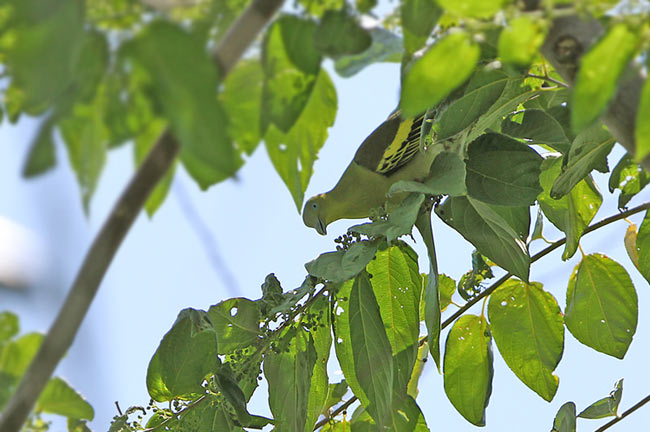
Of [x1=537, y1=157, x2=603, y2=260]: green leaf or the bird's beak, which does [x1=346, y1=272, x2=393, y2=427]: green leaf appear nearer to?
[x1=537, y1=157, x2=603, y2=260]: green leaf

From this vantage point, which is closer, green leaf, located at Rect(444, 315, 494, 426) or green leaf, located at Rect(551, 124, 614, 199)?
green leaf, located at Rect(551, 124, 614, 199)

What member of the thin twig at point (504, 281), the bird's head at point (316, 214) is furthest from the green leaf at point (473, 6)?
the bird's head at point (316, 214)

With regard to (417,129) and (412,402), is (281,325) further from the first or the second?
(417,129)

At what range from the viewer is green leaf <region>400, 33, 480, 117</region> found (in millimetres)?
340

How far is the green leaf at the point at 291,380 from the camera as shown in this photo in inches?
31.9

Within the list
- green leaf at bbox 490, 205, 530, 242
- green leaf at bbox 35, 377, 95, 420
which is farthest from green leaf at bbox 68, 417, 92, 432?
green leaf at bbox 490, 205, 530, 242

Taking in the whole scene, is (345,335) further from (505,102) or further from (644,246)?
(644,246)

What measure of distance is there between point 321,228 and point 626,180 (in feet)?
1.70

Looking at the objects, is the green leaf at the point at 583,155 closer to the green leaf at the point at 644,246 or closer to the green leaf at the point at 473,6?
the green leaf at the point at 644,246

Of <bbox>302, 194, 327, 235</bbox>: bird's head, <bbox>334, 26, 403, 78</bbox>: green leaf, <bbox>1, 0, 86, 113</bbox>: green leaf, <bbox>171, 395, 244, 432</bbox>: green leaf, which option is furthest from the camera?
<bbox>302, 194, 327, 235</bbox>: bird's head

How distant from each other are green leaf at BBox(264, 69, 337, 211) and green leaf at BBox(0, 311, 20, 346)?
164 millimetres

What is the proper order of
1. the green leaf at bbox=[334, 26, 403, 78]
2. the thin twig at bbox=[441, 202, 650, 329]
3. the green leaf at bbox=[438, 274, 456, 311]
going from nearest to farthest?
the green leaf at bbox=[334, 26, 403, 78], the thin twig at bbox=[441, 202, 650, 329], the green leaf at bbox=[438, 274, 456, 311]

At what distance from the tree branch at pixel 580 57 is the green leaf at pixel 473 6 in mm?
55

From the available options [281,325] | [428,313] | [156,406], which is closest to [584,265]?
[428,313]
